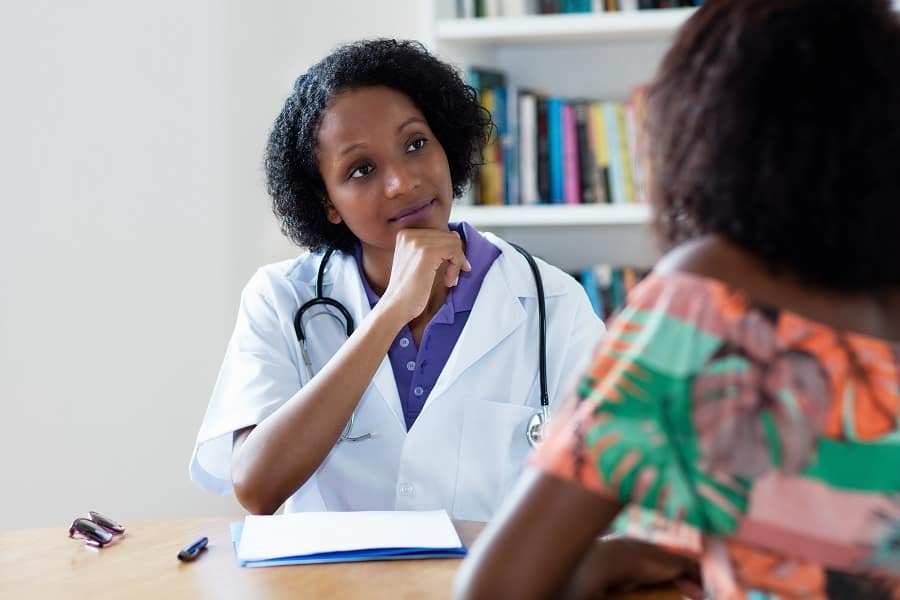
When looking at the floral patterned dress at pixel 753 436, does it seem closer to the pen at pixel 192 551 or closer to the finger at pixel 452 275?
the pen at pixel 192 551

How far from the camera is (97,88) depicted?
2.23 meters

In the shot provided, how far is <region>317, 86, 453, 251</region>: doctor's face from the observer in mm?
1680

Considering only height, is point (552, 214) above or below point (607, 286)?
above

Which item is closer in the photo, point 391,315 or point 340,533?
point 340,533

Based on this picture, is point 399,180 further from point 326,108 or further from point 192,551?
point 192,551

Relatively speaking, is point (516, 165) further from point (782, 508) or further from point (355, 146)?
point (782, 508)

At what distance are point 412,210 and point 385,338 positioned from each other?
0.80 ft

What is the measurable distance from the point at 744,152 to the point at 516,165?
1798 mm

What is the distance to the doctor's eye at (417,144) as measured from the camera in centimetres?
171

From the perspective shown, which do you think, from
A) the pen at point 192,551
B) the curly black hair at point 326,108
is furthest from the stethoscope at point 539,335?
the pen at point 192,551

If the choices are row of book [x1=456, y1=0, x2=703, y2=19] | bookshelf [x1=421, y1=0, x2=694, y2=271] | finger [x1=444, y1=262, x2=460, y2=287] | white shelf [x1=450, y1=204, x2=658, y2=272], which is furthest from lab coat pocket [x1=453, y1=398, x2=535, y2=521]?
row of book [x1=456, y1=0, x2=703, y2=19]

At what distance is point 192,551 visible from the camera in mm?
1226

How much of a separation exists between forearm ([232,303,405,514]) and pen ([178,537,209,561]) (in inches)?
8.8

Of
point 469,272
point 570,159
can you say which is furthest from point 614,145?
point 469,272
